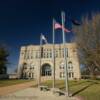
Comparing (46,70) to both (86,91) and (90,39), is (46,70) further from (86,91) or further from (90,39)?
(86,91)

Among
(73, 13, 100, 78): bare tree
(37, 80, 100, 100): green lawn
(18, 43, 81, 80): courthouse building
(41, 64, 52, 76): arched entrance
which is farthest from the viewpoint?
(41, 64, 52, 76): arched entrance

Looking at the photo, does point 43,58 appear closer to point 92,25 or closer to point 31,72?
point 31,72

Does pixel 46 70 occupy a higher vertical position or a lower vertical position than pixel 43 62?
lower

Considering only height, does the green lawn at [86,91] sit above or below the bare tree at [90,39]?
below

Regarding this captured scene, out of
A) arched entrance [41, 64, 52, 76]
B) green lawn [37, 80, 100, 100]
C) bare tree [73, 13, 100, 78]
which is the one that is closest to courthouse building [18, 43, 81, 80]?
arched entrance [41, 64, 52, 76]

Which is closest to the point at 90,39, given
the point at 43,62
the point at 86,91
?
the point at 86,91

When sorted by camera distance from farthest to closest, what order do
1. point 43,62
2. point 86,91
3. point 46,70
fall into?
1. point 46,70
2. point 43,62
3. point 86,91

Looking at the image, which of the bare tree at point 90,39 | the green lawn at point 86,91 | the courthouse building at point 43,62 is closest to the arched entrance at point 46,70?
the courthouse building at point 43,62

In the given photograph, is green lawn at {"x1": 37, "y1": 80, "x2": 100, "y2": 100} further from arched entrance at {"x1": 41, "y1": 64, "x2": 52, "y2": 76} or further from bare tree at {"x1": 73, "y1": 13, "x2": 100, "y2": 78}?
arched entrance at {"x1": 41, "y1": 64, "x2": 52, "y2": 76}

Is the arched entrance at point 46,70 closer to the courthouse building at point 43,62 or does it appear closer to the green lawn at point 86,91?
the courthouse building at point 43,62

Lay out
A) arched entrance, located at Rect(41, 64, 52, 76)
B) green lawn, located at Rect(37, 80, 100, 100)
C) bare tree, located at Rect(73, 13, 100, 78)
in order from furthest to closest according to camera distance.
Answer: arched entrance, located at Rect(41, 64, 52, 76)
bare tree, located at Rect(73, 13, 100, 78)
green lawn, located at Rect(37, 80, 100, 100)

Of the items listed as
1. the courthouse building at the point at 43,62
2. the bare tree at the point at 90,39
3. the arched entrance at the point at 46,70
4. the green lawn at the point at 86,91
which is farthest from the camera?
the arched entrance at the point at 46,70

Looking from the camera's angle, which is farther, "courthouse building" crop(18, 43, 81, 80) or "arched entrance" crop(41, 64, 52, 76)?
"arched entrance" crop(41, 64, 52, 76)

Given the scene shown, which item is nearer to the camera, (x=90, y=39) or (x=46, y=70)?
(x=90, y=39)
